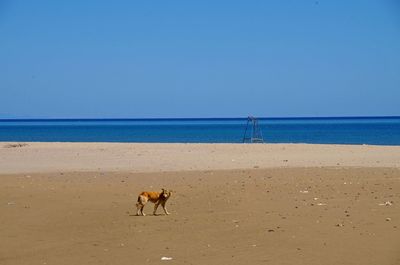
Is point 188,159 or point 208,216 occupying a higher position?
point 188,159

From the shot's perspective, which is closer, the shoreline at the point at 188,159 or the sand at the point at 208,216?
the sand at the point at 208,216

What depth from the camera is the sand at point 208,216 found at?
27.6 feet

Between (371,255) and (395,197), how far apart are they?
4910 millimetres

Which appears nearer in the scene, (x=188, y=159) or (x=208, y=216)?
(x=208, y=216)

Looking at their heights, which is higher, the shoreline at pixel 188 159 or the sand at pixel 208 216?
the shoreline at pixel 188 159

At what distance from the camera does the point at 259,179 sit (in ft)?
55.2

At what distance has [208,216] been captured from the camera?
11.1 metres

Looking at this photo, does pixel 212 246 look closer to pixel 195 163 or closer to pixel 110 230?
pixel 110 230

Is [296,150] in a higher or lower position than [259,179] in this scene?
higher

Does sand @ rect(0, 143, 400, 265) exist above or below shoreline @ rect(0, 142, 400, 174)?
below

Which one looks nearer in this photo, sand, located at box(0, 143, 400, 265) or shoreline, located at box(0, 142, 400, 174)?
sand, located at box(0, 143, 400, 265)

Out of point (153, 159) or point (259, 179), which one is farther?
point (153, 159)

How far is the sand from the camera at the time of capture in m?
8.42

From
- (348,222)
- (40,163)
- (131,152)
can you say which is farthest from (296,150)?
(348,222)
